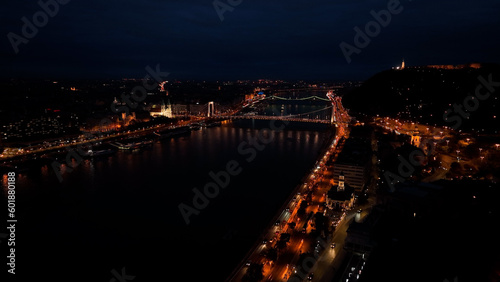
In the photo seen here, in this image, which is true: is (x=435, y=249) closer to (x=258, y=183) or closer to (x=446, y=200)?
(x=446, y=200)

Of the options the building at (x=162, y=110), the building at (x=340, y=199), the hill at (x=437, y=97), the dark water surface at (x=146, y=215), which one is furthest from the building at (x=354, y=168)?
the building at (x=162, y=110)

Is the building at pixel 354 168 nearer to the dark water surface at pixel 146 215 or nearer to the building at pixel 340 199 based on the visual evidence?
the building at pixel 340 199

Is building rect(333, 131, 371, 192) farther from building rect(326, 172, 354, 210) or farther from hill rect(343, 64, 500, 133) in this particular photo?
hill rect(343, 64, 500, 133)

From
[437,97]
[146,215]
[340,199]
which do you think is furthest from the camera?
[437,97]

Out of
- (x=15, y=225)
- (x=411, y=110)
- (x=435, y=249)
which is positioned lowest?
(x=15, y=225)

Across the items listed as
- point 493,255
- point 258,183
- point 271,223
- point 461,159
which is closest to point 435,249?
point 493,255

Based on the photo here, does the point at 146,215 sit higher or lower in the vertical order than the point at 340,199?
lower

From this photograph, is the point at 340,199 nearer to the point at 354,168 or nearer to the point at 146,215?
the point at 354,168

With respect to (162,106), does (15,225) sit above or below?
below

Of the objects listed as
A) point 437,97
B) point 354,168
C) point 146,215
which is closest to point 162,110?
point 437,97
